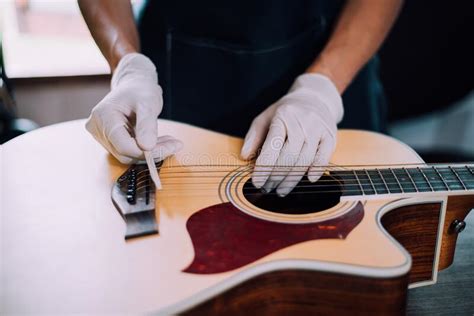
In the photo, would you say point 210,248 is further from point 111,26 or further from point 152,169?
point 111,26

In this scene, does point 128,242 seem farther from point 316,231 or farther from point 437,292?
point 437,292

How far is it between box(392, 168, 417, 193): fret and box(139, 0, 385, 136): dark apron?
33cm

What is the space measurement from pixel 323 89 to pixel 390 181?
0.89 feet

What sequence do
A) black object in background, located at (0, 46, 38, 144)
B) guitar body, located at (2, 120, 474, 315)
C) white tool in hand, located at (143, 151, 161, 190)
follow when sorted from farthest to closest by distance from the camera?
black object in background, located at (0, 46, 38, 144)
white tool in hand, located at (143, 151, 161, 190)
guitar body, located at (2, 120, 474, 315)

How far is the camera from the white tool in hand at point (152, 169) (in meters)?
0.76

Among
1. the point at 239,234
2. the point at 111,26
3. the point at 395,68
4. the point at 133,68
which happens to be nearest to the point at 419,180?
the point at 239,234

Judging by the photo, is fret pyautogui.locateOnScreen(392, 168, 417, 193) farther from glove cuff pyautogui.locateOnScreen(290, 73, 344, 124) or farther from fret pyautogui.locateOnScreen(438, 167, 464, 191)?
glove cuff pyautogui.locateOnScreen(290, 73, 344, 124)

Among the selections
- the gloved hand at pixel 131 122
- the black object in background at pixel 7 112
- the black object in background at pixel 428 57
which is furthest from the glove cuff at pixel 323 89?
the black object in background at pixel 428 57

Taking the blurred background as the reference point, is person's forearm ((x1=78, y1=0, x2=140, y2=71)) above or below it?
above

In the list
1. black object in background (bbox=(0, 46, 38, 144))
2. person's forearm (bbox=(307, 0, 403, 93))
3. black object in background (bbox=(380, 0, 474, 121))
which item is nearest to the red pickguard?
person's forearm (bbox=(307, 0, 403, 93))

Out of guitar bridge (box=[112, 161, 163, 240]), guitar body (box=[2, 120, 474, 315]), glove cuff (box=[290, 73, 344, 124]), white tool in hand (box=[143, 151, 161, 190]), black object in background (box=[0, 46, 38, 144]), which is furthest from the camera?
black object in background (box=[0, 46, 38, 144])

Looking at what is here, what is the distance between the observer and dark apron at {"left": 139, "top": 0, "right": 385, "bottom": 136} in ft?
3.38

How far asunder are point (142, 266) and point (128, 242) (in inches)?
2.2

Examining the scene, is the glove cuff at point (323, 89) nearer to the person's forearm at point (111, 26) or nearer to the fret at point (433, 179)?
the fret at point (433, 179)
